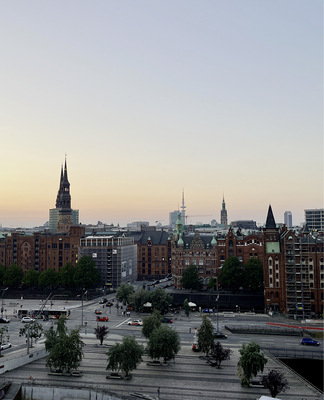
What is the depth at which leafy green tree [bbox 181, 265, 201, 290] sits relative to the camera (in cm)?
14375

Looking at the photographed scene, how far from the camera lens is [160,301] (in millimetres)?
114875

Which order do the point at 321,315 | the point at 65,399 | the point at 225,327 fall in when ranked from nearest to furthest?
the point at 65,399 < the point at 225,327 < the point at 321,315

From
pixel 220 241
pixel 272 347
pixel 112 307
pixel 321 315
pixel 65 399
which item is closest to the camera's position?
pixel 65 399

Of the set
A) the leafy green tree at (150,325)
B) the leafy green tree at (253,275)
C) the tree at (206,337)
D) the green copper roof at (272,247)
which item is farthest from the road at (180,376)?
the leafy green tree at (253,275)

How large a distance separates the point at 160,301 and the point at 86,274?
171ft

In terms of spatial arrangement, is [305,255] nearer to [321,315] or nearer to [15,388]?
[321,315]

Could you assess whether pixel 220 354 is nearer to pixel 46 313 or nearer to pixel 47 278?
pixel 46 313

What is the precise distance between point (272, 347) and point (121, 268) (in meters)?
102

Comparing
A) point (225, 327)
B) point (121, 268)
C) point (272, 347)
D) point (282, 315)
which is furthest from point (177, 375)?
point (121, 268)

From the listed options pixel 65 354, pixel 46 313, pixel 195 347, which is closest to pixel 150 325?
pixel 195 347

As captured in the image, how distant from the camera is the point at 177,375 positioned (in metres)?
65.6

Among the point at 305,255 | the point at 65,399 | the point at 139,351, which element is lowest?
the point at 65,399

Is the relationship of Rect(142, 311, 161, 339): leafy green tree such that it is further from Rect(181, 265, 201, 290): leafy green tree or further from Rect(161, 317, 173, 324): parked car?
Rect(181, 265, 201, 290): leafy green tree

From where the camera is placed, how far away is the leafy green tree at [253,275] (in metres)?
136
